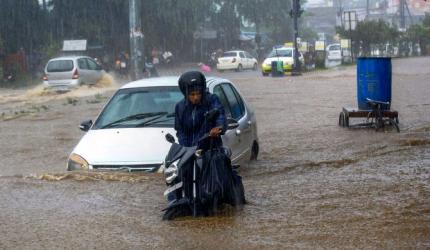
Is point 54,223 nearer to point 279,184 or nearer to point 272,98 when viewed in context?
point 279,184

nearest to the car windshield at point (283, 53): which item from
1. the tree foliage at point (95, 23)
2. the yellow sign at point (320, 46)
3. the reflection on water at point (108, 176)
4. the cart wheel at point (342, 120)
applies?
the yellow sign at point (320, 46)

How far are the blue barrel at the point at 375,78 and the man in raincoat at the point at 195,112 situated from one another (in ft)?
25.8

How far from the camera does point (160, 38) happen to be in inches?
2292

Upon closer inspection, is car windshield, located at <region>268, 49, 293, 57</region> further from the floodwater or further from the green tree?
the floodwater

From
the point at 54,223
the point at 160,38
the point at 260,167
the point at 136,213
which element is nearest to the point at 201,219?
the point at 136,213

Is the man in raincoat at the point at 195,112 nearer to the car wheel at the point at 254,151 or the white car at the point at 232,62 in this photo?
the car wheel at the point at 254,151

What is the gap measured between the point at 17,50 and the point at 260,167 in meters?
37.3

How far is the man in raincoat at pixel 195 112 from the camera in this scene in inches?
289

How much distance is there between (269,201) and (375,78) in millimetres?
7022

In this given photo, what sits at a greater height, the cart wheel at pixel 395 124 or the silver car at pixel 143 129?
the silver car at pixel 143 129

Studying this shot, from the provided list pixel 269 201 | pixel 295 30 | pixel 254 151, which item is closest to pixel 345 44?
pixel 295 30

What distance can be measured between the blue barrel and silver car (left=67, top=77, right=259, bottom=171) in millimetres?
4369

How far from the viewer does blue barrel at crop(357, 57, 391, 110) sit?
48.4 feet

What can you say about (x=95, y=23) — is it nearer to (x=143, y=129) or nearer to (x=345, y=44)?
(x=345, y=44)
